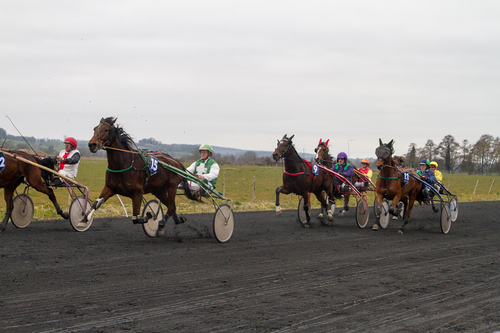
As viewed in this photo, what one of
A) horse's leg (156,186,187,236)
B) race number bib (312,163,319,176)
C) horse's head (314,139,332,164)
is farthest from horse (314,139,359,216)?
horse's leg (156,186,187,236)

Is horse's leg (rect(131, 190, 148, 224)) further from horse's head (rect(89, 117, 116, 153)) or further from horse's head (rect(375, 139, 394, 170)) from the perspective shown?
horse's head (rect(375, 139, 394, 170))

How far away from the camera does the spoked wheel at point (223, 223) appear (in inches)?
314

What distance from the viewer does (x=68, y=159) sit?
9125 mm

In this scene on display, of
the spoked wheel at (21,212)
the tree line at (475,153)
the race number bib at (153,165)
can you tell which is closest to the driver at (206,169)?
the race number bib at (153,165)

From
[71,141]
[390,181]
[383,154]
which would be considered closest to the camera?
[71,141]

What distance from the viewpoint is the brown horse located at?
8.43 meters

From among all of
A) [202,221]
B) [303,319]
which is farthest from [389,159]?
[303,319]

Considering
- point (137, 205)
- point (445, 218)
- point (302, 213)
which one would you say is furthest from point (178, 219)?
point (445, 218)

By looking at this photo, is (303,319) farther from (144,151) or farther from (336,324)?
(144,151)

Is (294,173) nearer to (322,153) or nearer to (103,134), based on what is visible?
(322,153)

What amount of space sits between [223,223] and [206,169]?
1143 millimetres

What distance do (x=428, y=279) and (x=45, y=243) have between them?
218 inches

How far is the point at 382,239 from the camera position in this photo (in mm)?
9109

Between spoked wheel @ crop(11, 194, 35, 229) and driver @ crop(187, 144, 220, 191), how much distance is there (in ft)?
10.5
